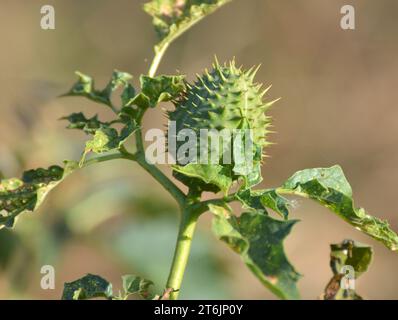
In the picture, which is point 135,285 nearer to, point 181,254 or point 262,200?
point 181,254

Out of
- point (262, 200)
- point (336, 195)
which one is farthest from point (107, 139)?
point (336, 195)

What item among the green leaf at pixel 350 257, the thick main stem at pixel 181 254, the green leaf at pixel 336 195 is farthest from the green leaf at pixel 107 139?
the green leaf at pixel 350 257

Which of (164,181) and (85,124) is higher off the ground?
(85,124)

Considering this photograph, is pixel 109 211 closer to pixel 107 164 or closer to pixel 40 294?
pixel 107 164

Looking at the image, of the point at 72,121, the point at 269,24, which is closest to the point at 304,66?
the point at 269,24

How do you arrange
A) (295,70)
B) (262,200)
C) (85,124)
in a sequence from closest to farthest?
(262,200) → (85,124) → (295,70)

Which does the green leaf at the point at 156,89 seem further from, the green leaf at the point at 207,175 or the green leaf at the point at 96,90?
the green leaf at the point at 96,90

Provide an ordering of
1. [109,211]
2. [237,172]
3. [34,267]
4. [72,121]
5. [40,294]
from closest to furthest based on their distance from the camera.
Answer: [237,172] < [72,121] < [34,267] < [109,211] < [40,294]

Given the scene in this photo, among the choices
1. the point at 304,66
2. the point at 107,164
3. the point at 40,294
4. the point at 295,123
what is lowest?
the point at 40,294

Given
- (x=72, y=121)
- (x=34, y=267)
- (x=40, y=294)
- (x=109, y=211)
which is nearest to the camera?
(x=72, y=121)
